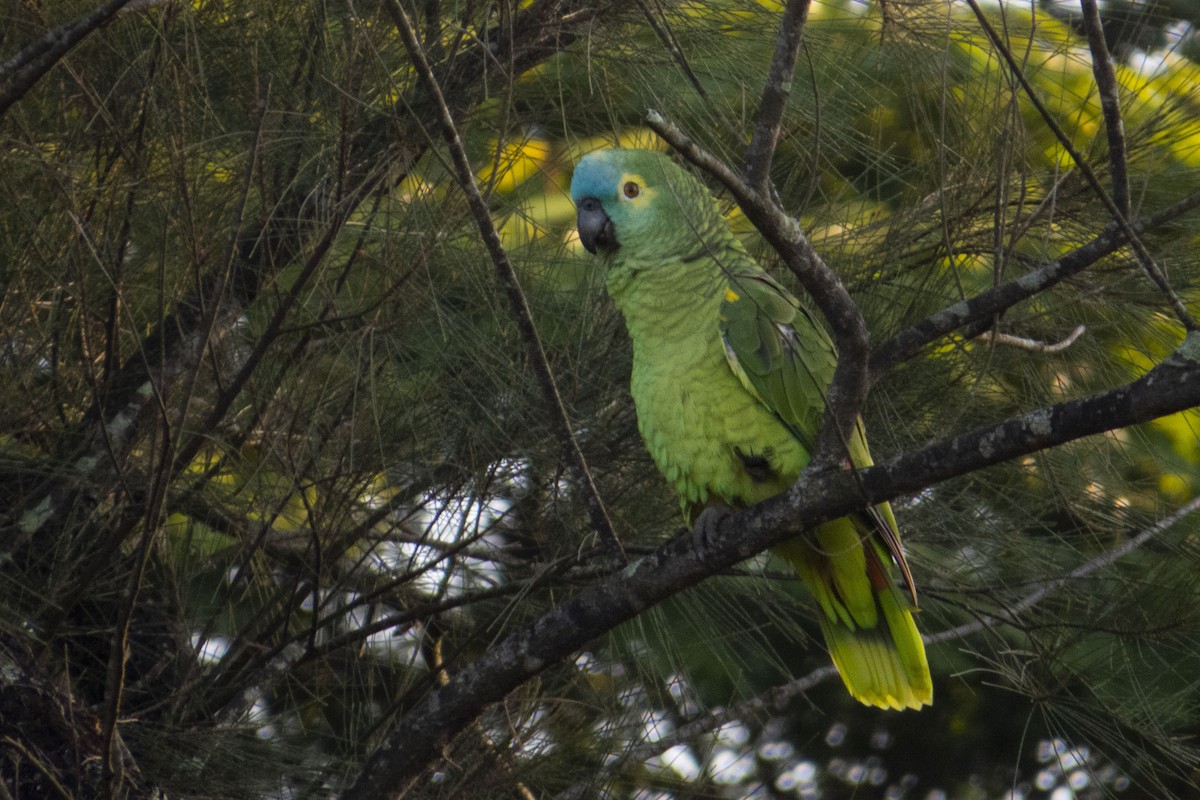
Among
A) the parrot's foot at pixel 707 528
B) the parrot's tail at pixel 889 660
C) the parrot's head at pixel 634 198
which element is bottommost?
the parrot's tail at pixel 889 660

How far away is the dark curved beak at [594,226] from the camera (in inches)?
75.2

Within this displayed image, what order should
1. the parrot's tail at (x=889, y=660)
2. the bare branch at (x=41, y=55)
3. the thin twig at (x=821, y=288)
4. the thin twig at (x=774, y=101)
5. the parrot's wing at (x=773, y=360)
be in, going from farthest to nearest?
1. the parrot's tail at (x=889, y=660)
2. the parrot's wing at (x=773, y=360)
3. the bare branch at (x=41, y=55)
4. the thin twig at (x=774, y=101)
5. the thin twig at (x=821, y=288)

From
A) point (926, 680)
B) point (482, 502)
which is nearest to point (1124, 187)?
point (926, 680)

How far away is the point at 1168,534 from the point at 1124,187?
103cm

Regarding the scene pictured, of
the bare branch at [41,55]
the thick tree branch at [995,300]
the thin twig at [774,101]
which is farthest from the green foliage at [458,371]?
the thin twig at [774,101]

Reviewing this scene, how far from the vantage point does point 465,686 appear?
1545 mm

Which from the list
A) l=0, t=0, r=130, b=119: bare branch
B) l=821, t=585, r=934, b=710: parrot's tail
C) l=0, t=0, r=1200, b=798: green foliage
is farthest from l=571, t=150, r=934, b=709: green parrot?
l=0, t=0, r=130, b=119: bare branch

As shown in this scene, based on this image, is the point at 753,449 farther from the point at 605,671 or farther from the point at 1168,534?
the point at 1168,534

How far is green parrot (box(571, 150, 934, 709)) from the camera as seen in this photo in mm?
1769

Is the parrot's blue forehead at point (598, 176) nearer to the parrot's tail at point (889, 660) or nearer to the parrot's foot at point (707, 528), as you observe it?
the parrot's foot at point (707, 528)

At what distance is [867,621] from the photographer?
75.0 inches

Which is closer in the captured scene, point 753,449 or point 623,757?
point 753,449

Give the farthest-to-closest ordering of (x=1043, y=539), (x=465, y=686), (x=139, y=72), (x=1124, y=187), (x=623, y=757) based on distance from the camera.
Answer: (x=1043, y=539), (x=623, y=757), (x=139, y=72), (x=465, y=686), (x=1124, y=187)

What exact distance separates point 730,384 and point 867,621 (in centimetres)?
48
